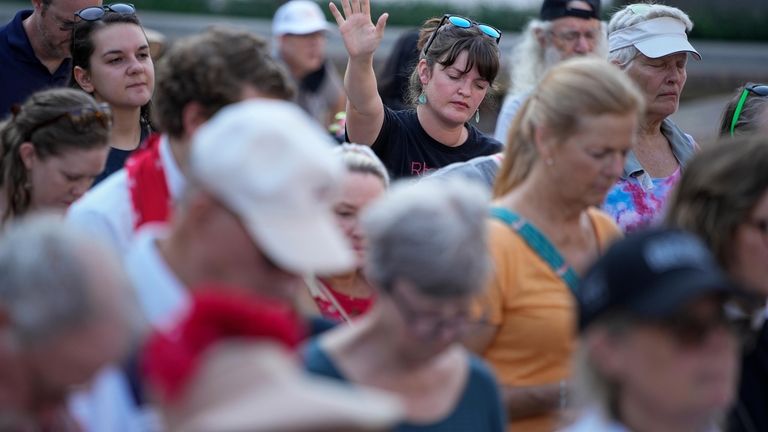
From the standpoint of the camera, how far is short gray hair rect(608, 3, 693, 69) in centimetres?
536

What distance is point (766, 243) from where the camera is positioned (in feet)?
10.6

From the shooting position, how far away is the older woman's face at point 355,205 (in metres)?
3.82

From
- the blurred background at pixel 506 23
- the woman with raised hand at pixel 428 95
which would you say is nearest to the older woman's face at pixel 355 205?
the woman with raised hand at pixel 428 95

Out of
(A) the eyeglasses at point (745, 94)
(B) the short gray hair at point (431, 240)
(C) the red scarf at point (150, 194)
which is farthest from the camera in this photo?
(A) the eyeglasses at point (745, 94)

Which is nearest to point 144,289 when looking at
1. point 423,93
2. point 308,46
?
point 423,93

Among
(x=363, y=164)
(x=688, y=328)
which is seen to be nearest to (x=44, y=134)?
(x=363, y=164)

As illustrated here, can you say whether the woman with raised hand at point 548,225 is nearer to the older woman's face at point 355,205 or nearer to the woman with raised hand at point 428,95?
the older woman's face at point 355,205

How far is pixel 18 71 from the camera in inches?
217

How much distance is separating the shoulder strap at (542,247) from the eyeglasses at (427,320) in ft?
3.40

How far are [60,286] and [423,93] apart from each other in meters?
3.56

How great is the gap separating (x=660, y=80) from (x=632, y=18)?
35cm

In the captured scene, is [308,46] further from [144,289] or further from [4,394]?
[4,394]

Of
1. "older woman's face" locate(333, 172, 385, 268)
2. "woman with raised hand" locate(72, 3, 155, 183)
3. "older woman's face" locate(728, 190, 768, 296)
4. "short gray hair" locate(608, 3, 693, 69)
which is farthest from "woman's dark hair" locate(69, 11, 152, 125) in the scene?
"older woman's face" locate(728, 190, 768, 296)

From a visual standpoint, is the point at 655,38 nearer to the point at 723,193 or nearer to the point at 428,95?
the point at 428,95
